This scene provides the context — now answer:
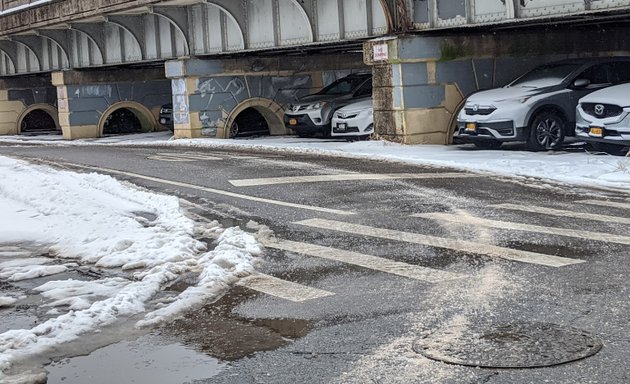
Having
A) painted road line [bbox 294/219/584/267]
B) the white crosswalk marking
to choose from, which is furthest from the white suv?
painted road line [bbox 294/219/584/267]

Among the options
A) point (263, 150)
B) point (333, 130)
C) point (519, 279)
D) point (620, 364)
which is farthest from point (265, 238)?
point (333, 130)

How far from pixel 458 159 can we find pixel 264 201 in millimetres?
5381

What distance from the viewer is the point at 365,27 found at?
19906 millimetres

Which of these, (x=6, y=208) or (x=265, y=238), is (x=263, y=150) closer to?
(x=6, y=208)

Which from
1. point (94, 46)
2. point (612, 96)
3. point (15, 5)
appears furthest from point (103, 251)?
point (15, 5)

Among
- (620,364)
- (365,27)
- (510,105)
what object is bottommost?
(620,364)

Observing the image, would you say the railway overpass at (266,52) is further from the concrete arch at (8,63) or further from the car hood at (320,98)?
the car hood at (320,98)

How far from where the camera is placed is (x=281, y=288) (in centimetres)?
672

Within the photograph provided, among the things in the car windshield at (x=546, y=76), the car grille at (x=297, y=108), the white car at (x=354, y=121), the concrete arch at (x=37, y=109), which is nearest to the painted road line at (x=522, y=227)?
the car windshield at (x=546, y=76)

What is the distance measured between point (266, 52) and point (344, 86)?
299 cm

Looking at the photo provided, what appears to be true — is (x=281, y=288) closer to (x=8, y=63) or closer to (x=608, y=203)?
(x=608, y=203)

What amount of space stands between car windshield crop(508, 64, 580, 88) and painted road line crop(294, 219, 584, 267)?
898 cm

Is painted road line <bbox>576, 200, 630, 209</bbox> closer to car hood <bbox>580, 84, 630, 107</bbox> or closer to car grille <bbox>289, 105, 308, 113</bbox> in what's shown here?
car hood <bbox>580, 84, 630, 107</bbox>

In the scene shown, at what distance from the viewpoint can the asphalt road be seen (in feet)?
15.6
